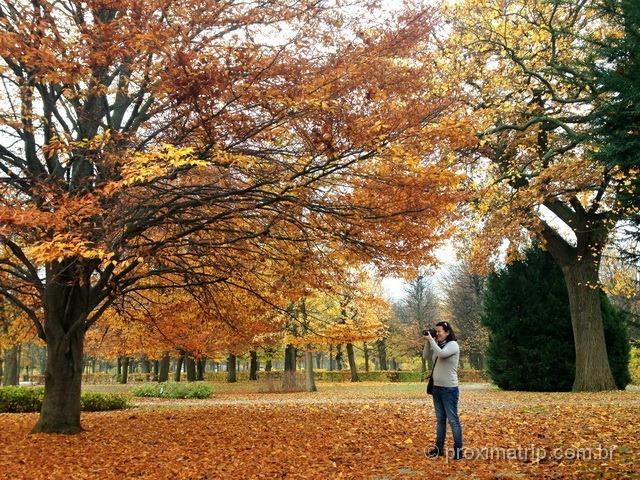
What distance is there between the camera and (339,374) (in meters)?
45.1

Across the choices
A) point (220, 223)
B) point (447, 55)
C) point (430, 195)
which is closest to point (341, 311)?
point (447, 55)

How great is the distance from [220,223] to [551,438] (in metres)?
6.34

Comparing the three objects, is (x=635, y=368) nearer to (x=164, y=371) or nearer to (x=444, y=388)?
(x=444, y=388)

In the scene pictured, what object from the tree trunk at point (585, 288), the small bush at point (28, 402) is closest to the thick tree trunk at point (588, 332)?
the tree trunk at point (585, 288)

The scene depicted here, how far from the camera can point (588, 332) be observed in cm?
1661

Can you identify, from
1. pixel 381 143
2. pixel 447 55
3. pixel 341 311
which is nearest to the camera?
pixel 381 143

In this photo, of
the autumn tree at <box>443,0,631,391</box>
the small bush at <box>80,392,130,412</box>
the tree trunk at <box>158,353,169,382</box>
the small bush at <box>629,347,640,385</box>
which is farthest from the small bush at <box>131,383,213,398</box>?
the small bush at <box>629,347,640,385</box>

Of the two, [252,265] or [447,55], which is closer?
[252,265]

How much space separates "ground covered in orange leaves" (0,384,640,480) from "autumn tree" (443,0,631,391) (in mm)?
6482

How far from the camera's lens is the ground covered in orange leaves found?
5.63 metres

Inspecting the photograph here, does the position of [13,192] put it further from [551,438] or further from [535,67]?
[535,67]

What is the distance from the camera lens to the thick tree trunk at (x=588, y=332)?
16.3 m

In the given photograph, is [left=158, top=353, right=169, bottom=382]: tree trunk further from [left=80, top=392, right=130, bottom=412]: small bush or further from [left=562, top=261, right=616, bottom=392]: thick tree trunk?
[left=562, top=261, right=616, bottom=392]: thick tree trunk

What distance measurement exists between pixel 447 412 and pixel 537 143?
502 inches
